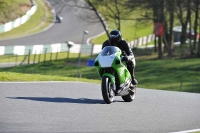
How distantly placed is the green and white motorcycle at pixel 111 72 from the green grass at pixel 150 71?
21.4 m

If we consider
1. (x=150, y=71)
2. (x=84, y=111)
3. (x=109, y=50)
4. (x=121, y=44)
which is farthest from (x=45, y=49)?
(x=84, y=111)

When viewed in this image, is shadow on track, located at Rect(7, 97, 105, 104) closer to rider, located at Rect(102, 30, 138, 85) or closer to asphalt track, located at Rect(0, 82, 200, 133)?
asphalt track, located at Rect(0, 82, 200, 133)

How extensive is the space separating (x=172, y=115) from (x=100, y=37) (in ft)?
233

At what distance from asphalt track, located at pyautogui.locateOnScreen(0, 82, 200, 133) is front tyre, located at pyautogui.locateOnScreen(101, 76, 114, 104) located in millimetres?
150

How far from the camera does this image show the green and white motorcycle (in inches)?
563

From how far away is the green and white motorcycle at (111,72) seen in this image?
46.9 ft

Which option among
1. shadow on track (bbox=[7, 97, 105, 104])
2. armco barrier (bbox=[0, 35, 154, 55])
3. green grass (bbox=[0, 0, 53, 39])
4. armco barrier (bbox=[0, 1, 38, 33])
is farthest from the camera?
green grass (bbox=[0, 0, 53, 39])

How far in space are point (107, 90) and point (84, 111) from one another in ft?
5.04

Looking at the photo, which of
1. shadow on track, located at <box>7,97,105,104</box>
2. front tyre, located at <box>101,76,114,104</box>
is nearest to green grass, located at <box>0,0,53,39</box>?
shadow on track, located at <box>7,97,105,104</box>

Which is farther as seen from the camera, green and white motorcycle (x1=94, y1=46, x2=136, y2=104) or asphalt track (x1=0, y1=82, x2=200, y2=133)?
green and white motorcycle (x1=94, y1=46, x2=136, y2=104)

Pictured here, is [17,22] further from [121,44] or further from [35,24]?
[121,44]

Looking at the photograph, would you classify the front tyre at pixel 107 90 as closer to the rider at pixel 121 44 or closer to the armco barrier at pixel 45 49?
the rider at pixel 121 44

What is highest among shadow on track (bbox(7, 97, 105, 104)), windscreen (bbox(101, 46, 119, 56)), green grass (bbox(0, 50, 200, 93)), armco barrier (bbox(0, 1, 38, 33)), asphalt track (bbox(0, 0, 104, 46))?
windscreen (bbox(101, 46, 119, 56))

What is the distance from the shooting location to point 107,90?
1421 centimetres
